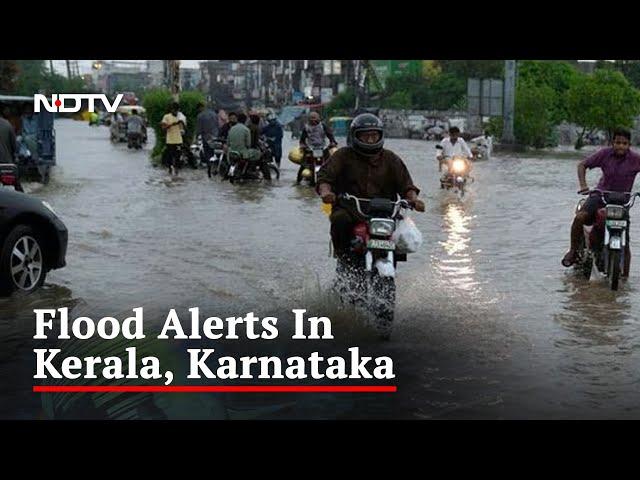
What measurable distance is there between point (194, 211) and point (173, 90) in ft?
47.8

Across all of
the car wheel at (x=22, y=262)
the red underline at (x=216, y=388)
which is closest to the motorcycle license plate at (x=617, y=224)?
the red underline at (x=216, y=388)

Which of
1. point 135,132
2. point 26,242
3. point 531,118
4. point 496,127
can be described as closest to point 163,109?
point 135,132

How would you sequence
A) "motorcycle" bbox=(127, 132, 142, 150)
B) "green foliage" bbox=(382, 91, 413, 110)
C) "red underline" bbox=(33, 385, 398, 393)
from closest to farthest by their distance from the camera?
"red underline" bbox=(33, 385, 398, 393) < "motorcycle" bbox=(127, 132, 142, 150) < "green foliage" bbox=(382, 91, 413, 110)

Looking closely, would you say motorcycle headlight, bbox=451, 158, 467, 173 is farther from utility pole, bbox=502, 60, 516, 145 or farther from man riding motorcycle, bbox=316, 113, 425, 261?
utility pole, bbox=502, 60, 516, 145

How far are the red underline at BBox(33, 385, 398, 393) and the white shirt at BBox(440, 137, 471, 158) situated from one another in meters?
14.8

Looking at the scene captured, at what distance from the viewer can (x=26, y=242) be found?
9.33m

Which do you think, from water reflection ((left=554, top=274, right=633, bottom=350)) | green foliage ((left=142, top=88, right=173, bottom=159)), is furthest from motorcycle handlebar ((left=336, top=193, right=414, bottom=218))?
green foliage ((left=142, top=88, right=173, bottom=159))

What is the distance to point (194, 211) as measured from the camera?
17.1 m

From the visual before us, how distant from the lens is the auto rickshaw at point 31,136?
21.5 m

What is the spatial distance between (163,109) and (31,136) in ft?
28.3

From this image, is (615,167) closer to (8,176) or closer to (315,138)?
(8,176)

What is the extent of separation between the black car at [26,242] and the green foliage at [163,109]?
19005 mm

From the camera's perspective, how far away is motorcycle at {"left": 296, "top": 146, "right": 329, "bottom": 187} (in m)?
22.1

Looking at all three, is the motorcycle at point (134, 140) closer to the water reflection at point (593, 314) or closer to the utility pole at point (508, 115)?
the utility pole at point (508, 115)
